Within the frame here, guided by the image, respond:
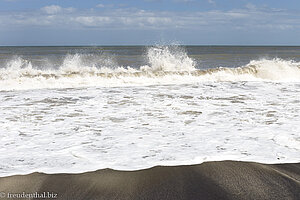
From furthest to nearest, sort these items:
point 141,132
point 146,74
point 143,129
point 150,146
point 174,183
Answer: point 146,74
point 143,129
point 141,132
point 150,146
point 174,183

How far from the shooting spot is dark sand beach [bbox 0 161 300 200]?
9.56 feet

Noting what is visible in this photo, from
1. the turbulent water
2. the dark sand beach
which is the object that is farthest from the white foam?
the dark sand beach

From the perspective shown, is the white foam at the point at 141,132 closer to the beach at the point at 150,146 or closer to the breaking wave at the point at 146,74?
the beach at the point at 150,146

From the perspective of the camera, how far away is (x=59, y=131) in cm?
503

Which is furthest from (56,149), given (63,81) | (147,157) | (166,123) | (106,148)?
(63,81)

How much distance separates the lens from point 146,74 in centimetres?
1373

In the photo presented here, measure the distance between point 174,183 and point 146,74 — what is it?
1073 centimetres

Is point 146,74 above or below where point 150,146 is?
above

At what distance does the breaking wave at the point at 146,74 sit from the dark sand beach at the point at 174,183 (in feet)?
27.4

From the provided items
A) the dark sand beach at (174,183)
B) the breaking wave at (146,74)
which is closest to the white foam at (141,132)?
the dark sand beach at (174,183)

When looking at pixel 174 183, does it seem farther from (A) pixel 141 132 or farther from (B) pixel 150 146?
(A) pixel 141 132

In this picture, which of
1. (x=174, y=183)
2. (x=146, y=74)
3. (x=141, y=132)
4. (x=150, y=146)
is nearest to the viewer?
(x=174, y=183)

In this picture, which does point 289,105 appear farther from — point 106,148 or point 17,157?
point 17,157

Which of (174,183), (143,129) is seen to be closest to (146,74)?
(143,129)
